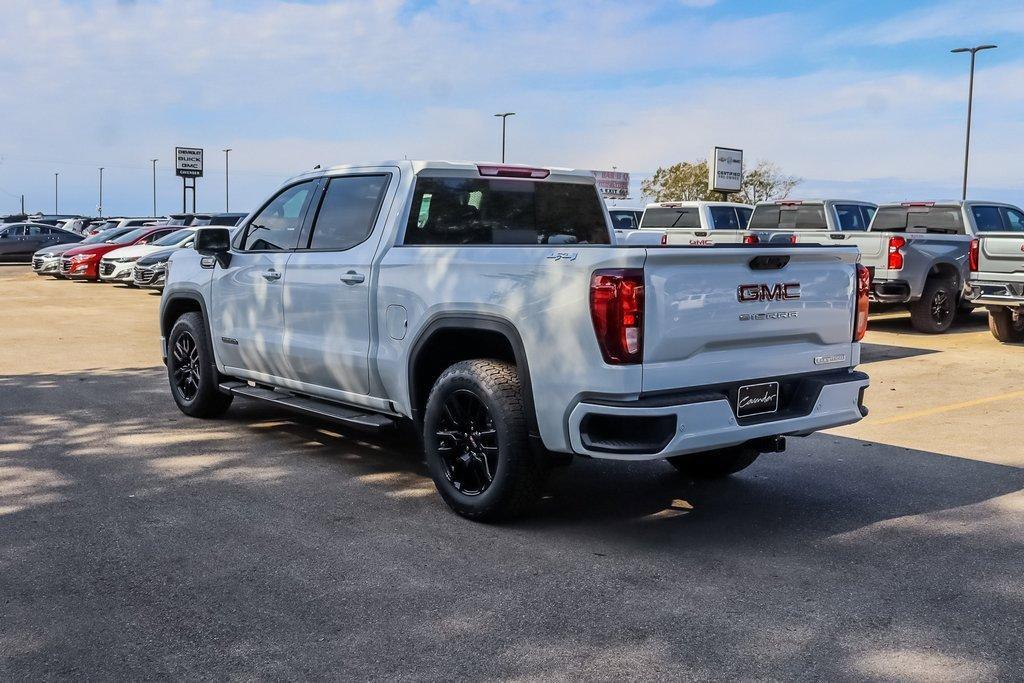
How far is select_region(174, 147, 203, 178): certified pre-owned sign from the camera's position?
7536cm

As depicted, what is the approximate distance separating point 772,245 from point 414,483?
2.52 metres

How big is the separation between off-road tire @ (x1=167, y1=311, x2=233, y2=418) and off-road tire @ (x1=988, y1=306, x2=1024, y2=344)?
10211 millimetres

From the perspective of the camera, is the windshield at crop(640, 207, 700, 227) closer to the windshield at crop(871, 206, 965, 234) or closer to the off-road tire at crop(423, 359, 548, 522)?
the windshield at crop(871, 206, 965, 234)

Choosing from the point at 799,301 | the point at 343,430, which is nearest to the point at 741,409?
the point at 799,301

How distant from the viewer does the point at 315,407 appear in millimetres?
6625

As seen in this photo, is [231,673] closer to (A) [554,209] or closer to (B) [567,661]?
(B) [567,661]

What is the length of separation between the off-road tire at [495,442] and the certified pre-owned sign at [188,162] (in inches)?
2897

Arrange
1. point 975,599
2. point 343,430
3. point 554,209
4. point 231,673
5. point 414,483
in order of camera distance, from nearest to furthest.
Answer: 1. point 231,673
2. point 975,599
3. point 414,483
4. point 554,209
5. point 343,430

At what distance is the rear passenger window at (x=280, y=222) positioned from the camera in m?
7.06

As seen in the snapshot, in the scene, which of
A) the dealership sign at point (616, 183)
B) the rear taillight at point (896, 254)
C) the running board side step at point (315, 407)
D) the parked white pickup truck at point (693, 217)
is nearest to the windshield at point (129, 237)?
the parked white pickup truck at point (693, 217)

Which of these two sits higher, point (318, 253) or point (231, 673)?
point (318, 253)

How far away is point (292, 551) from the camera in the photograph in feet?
16.2

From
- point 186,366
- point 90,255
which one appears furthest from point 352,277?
point 90,255

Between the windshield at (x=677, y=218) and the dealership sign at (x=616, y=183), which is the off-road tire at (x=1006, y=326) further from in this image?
the dealership sign at (x=616, y=183)
